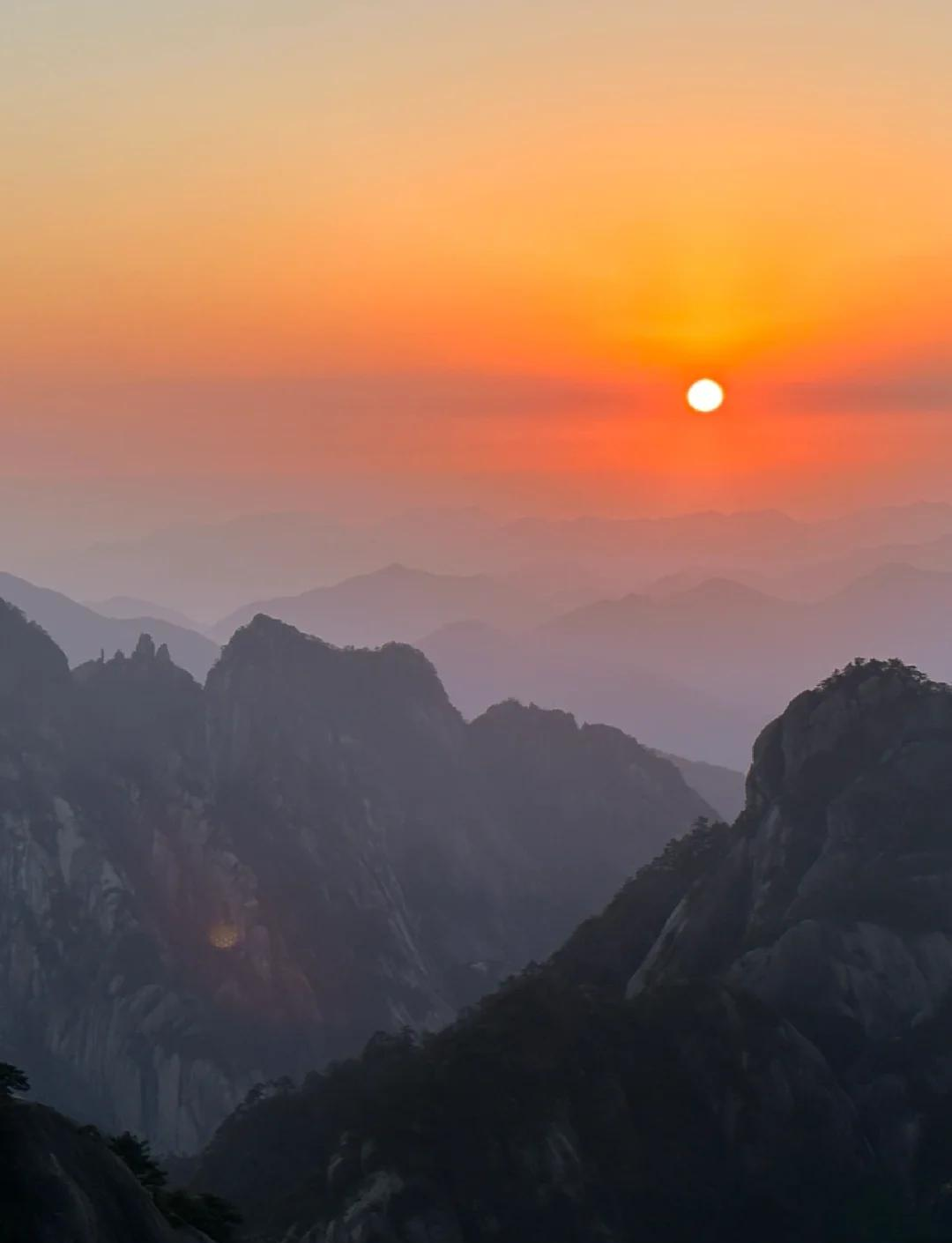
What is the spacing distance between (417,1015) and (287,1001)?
52.7 ft

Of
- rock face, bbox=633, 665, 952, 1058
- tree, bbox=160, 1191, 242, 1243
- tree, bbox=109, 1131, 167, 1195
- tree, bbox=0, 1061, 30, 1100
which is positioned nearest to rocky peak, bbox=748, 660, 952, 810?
rock face, bbox=633, 665, 952, 1058

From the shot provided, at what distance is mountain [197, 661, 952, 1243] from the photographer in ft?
323

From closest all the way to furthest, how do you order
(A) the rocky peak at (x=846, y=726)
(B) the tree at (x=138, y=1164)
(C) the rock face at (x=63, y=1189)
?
1. (C) the rock face at (x=63, y=1189)
2. (B) the tree at (x=138, y=1164)
3. (A) the rocky peak at (x=846, y=726)

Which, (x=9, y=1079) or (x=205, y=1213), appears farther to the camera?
(x=205, y=1213)

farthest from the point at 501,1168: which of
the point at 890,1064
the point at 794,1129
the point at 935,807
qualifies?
the point at 935,807

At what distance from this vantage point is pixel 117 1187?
59500 millimetres

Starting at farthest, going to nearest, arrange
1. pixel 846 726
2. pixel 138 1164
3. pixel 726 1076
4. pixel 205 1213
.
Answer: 1. pixel 846 726
2. pixel 726 1076
3. pixel 138 1164
4. pixel 205 1213

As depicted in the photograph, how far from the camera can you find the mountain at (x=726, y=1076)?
323 ft

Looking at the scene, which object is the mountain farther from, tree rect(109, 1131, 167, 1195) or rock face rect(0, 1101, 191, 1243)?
rock face rect(0, 1101, 191, 1243)

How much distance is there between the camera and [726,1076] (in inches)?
4215

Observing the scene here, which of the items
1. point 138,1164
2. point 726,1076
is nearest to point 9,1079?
point 138,1164

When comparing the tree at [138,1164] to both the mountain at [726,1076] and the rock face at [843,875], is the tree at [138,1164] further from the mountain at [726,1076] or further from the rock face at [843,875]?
the rock face at [843,875]

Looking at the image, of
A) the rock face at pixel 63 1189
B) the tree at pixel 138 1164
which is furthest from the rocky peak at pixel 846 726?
the rock face at pixel 63 1189

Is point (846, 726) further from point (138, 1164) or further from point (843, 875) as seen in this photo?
point (138, 1164)
